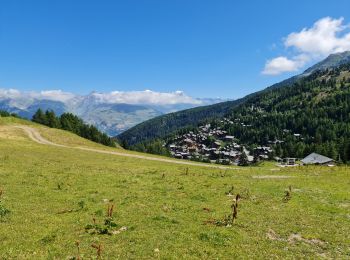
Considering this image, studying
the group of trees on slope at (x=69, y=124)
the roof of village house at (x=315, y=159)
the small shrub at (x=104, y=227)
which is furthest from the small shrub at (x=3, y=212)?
the roof of village house at (x=315, y=159)

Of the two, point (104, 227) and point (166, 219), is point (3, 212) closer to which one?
point (104, 227)

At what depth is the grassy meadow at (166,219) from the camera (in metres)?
17.6

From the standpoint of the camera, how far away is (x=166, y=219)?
22.6 metres

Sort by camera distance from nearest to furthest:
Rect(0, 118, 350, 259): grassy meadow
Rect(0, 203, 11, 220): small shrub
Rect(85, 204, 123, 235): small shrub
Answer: Rect(0, 118, 350, 259): grassy meadow
Rect(85, 204, 123, 235): small shrub
Rect(0, 203, 11, 220): small shrub

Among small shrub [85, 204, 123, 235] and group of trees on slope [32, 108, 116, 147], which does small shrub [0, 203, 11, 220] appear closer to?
small shrub [85, 204, 123, 235]

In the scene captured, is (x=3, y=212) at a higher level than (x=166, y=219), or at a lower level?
lower

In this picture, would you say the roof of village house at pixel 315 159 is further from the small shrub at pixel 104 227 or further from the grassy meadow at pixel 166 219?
the small shrub at pixel 104 227

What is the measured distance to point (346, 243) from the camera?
19.2m

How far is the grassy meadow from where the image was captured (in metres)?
17.6

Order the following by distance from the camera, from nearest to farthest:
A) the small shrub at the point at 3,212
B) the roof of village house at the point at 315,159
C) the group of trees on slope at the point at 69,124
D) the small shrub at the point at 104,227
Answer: the small shrub at the point at 104,227, the small shrub at the point at 3,212, the roof of village house at the point at 315,159, the group of trees on slope at the point at 69,124

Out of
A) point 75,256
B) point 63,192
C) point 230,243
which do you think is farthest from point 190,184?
point 75,256

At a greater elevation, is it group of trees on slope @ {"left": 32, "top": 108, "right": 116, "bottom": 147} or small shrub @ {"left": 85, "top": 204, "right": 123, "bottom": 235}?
group of trees on slope @ {"left": 32, "top": 108, "right": 116, "bottom": 147}

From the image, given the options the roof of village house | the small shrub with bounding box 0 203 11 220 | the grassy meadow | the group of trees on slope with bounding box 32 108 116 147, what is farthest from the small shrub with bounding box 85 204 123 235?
the roof of village house

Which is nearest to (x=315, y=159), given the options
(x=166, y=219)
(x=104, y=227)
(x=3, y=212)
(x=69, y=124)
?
(x=69, y=124)
